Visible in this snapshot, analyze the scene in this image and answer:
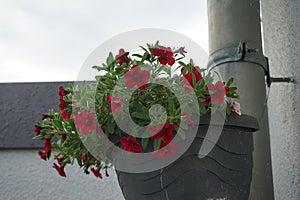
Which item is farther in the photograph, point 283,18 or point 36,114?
point 36,114

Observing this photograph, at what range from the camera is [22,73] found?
3094 mm

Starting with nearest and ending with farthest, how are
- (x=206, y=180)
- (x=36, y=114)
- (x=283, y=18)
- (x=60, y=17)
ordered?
(x=206, y=180) → (x=283, y=18) → (x=60, y=17) → (x=36, y=114)

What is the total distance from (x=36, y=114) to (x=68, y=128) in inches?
77.8

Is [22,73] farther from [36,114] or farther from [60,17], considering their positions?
[60,17]

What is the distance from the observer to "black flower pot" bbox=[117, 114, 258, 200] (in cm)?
85

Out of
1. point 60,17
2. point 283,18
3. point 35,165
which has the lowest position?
point 35,165

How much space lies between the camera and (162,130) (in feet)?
2.72

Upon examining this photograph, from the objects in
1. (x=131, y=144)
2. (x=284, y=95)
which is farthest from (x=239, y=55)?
(x=131, y=144)

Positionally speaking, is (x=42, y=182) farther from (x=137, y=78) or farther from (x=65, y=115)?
(x=137, y=78)

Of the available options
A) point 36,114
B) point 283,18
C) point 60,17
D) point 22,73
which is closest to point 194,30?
point 283,18

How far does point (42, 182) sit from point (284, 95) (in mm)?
2063

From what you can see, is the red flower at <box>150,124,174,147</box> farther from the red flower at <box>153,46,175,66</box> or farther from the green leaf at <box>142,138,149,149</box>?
the red flower at <box>153,46,175,66</box>

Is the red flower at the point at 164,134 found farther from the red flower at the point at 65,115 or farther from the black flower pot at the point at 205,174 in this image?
the red flower at the point at 65,115

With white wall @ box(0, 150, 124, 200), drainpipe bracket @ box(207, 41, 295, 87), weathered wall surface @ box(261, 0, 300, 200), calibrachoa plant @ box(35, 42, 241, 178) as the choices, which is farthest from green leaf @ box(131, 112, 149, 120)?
white wall @ box(0, 150, 124, 200)
